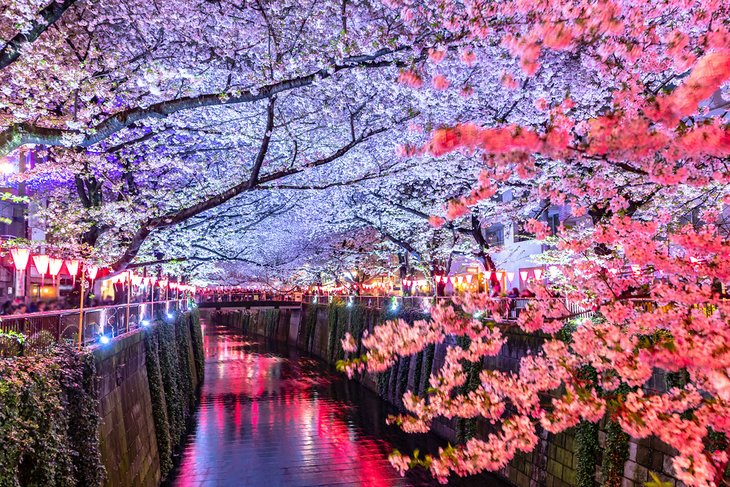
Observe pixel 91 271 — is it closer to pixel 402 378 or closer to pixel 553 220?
pixel 402 378

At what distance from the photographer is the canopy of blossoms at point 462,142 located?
437cm

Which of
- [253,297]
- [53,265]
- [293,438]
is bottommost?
[293,438]

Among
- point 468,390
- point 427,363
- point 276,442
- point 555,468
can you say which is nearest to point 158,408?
point 276,442

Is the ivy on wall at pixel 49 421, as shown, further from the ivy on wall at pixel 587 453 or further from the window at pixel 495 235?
the window at pixel 495 235

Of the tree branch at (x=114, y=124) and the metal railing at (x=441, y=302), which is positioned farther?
the metal railing at (x=441, y=302)

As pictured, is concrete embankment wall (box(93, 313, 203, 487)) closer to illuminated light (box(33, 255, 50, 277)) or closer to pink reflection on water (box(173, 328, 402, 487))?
pink reflection on water (box(173, 328, 402, 487))

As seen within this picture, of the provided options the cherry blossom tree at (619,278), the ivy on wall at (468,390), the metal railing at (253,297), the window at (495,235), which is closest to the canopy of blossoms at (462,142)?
the cherry blossom tree at (619,278)

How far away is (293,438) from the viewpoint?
65.8 feet

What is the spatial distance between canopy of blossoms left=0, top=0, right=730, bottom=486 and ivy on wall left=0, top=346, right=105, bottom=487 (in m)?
3.26

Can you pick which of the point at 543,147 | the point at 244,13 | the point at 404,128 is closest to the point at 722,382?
the point at 543,147

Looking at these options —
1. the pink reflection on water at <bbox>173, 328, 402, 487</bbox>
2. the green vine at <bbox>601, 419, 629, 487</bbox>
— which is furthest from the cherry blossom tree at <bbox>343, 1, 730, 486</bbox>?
the pink reflection on water at <bbox>173, 328, 402, 487</bbox>

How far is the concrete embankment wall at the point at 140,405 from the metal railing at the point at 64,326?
Result: 1.06ft

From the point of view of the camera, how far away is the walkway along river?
1585cm

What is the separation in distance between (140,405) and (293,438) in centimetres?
744
